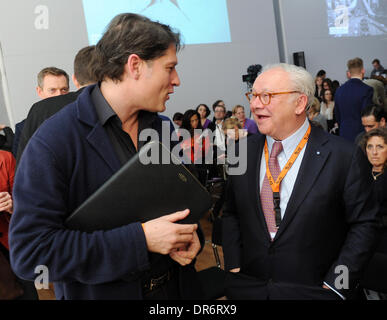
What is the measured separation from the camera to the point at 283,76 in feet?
5.50

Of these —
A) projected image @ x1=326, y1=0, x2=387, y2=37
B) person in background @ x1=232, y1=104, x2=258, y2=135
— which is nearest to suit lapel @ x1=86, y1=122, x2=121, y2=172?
person in background @ x1=232, y1=104, x2=258, y2=135

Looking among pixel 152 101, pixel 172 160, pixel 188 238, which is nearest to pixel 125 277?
pixel 188 238

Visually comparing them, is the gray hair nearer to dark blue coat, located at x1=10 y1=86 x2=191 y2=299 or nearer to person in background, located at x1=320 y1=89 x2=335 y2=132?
dark blue coat, located at x1=10 y1=86 x2=191 y2=299

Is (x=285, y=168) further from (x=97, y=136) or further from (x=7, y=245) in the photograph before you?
(x=7, y=245)

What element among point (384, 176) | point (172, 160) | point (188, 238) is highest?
point (172, 160)

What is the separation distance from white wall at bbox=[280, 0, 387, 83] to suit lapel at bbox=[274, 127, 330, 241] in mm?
9078

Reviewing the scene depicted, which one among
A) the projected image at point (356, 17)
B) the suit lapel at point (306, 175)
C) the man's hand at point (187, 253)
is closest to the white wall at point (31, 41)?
the suit lapel at point (306, 175)

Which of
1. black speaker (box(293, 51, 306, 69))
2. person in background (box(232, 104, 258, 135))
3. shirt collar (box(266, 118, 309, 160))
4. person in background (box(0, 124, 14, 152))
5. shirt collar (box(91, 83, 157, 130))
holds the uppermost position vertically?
black speaker (box(293, 51, 306, 69))

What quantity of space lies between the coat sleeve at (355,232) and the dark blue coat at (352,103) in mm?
3648

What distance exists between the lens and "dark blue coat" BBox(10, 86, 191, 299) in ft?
3.05

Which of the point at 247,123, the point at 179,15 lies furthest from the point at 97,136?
the point at 179,15

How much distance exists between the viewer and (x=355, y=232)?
1.58 meters

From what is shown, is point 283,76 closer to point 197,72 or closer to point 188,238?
point 188,238

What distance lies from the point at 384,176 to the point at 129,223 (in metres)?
2.26
